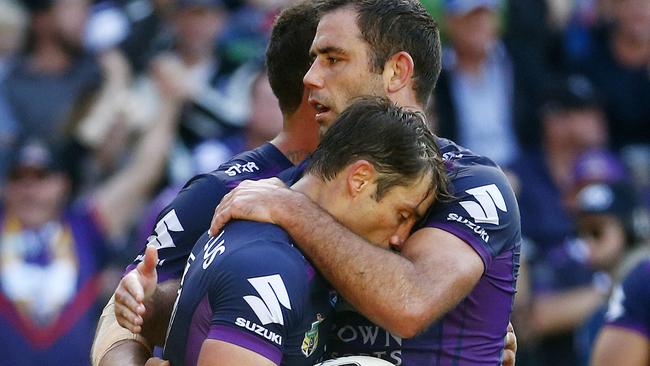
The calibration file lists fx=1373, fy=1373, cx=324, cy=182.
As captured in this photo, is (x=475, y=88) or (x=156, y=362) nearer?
(x=156, y=362)

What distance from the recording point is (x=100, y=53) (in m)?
10.8

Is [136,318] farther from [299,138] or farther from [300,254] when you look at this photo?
[299,138]

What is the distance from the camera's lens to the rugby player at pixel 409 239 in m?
4.53

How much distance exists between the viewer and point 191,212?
526 centimetres

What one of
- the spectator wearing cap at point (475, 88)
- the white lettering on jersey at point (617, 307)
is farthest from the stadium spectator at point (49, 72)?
the white lettering on jersey at point (617, 307)

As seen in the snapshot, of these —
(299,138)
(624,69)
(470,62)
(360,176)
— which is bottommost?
(624,69)

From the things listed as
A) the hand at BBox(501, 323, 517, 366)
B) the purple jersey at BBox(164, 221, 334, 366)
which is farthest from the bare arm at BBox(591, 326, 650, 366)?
the purple jersey at BBox(164, 221, 334, 366)

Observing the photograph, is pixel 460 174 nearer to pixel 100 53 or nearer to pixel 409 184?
pixel 409 184

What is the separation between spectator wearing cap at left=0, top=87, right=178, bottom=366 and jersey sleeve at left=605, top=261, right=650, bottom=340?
A: 3.76m

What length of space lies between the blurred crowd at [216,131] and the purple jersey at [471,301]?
3.49m

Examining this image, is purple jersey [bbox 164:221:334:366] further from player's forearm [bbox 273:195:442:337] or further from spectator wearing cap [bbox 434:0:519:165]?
spectator wearing cap [bbox 434:0:519:165]

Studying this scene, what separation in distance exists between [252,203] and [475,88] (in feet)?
21.3

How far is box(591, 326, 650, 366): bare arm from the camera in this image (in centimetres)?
691

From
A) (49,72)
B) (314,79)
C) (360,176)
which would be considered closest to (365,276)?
(360,176)
